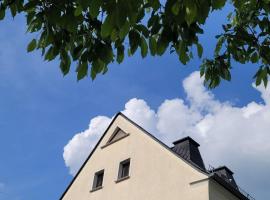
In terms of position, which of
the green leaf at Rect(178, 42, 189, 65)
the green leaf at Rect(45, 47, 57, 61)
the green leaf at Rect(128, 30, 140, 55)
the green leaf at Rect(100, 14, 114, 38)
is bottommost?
the green leaf at Rect(100, 14, 114, 38)

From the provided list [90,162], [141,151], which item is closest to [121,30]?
[141,151]

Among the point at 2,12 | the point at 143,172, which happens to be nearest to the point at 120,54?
the point at 2,12

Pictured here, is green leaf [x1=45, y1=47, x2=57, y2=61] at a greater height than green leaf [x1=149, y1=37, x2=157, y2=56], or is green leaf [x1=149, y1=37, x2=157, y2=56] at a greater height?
green leaf [x1=45, y1=47, x2=57, y2=61]

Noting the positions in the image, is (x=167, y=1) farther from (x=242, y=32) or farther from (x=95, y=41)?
(x=242, y=32)

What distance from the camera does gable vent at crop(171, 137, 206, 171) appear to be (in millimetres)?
17672

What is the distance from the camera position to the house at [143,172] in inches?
618

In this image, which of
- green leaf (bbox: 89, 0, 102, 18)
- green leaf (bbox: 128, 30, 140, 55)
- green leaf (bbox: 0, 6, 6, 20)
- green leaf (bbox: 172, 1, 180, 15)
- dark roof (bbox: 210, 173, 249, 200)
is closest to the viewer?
green leaf (bbox: 89, 0, 102, 18)

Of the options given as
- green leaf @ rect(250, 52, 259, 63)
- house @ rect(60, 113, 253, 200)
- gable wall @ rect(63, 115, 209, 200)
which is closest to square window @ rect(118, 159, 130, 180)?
house @ rect(60, 113, 253, 200)

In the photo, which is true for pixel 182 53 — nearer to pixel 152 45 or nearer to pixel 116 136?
pixel 152 45

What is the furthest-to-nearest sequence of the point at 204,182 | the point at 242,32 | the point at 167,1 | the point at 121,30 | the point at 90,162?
the point at 90,162
the point at 204,182
the point at 242,32
the point at 167,1
the point at 121,30

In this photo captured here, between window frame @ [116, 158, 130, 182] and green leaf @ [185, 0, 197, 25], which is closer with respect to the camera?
green leaf @ [185, 0, 197, 25]

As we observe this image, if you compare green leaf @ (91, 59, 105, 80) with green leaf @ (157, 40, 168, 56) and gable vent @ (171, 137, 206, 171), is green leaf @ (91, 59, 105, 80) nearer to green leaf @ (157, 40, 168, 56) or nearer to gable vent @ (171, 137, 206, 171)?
green leaf @ (157, 40, 168, 56)

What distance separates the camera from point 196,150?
1903 cm

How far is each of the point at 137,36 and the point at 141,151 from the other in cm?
1563
